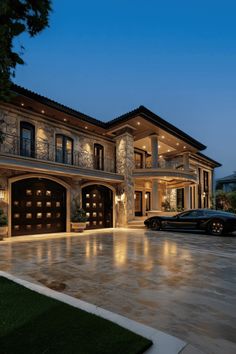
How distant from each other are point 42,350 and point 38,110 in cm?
1308

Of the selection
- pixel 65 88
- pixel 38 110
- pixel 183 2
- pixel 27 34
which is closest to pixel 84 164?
pixel 38 110

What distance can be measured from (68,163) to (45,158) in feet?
6.04

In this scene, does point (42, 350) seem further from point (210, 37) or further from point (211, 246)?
point (210, 37)

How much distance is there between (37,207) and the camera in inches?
530

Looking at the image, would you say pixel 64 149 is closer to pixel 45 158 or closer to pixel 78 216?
pixel 45 158

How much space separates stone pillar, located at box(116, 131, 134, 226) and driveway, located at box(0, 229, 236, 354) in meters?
8.36

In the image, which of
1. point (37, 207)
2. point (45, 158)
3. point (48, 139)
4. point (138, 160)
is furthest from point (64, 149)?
point (138, 160)

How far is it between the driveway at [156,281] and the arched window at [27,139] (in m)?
6.40

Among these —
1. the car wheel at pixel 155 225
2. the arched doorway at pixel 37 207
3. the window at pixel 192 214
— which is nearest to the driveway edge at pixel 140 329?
the arched doorway at pixel 37 207

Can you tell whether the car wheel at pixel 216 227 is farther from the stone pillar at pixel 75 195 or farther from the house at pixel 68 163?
the stone pillar at pixel 75 195

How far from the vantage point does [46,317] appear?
3150mm

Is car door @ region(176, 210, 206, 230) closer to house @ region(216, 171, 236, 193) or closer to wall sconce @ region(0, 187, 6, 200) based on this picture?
wall sconce @ region(0, 187, 6, 200)

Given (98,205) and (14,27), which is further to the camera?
(98,205)

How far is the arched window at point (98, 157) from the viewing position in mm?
17578
